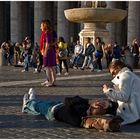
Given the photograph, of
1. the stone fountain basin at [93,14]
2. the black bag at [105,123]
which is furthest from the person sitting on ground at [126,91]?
the stone fountain basin at [93,14]

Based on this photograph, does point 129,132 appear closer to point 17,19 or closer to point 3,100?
point 3,100

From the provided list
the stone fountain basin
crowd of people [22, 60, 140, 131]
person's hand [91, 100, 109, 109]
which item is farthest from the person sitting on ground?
the stone fountain basin

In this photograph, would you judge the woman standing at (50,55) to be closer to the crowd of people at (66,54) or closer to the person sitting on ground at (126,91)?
the crowd of people at (66,54)

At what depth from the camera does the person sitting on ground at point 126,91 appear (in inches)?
305

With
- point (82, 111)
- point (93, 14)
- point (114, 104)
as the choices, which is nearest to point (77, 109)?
point (82, 111)

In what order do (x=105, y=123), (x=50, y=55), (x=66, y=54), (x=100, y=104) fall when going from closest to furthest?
(x=105, y=123)
(x=100, y=104)
(x=50, y=55)
(x=66, y=54)

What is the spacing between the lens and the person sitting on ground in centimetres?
775

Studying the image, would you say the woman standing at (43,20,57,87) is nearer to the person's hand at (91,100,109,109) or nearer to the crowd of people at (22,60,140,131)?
the crowd of people at (22,60,140,131)

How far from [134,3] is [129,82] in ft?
115

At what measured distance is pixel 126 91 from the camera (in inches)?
305

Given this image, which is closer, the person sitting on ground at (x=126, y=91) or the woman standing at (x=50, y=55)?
the person sitting on ground at (x=126, y=91)

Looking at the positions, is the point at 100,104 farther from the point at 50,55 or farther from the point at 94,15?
the point at 94,15

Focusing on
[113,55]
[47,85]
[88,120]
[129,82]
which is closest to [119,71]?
[129,82]

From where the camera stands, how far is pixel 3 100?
10.9 metres
